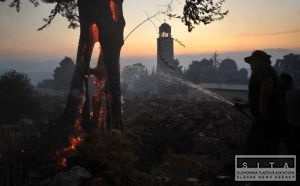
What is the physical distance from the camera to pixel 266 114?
5.91 metres

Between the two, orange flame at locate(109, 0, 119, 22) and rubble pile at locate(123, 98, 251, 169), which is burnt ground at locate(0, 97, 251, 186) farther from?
orange flame at locate(109, 0, 119, 22)

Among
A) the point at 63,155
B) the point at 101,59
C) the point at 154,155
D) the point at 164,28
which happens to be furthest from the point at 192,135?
the point at 164,28

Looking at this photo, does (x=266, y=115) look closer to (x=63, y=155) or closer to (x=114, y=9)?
(x=63, y=155)

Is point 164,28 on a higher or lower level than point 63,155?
higher

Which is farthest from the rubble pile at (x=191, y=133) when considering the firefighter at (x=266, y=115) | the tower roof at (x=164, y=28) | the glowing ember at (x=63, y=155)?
the tower roof at (x=164, y=28)

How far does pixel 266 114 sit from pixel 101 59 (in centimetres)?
687

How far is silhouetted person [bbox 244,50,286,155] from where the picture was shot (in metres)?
5.94

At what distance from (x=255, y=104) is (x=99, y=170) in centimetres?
350

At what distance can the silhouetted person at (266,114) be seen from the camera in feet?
19.5

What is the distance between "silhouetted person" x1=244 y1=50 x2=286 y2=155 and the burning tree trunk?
600cm

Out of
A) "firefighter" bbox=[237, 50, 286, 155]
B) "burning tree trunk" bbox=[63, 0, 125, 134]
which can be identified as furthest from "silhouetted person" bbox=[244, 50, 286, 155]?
"burning tree trunk" bbox=[63, 0, 125, 134]

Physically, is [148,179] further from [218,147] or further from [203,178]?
[218,147]

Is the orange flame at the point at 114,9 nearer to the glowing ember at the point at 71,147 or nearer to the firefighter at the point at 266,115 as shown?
the glowing ember at the point at 71,147

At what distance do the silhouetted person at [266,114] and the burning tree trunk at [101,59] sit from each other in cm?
600
